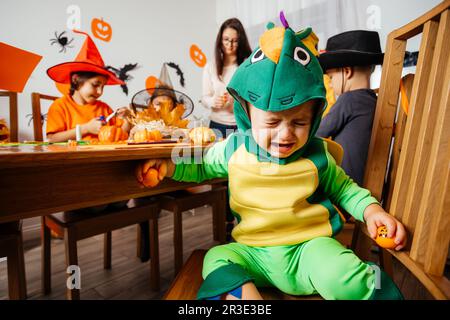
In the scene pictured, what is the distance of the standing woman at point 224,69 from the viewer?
197cm

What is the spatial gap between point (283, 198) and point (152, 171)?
12.8 inches

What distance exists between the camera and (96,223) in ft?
3.50

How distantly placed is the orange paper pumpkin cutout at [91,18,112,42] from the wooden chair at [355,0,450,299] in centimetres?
243

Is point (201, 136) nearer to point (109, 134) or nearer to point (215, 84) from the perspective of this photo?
point (109, 134)

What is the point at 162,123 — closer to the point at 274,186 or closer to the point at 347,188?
the point at 274,186

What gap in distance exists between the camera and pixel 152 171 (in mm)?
631

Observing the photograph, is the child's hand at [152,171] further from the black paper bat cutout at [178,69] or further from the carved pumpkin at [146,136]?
the black paper bat cutout at [178,69]

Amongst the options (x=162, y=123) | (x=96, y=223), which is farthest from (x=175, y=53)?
(x=96, y=223)

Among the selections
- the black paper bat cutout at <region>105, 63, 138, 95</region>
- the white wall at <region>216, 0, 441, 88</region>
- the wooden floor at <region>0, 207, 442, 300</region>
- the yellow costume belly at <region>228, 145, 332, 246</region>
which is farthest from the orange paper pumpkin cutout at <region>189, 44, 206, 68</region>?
the yellow costume belly at <region>228, 145, 332, 246</region>

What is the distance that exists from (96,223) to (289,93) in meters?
0.92

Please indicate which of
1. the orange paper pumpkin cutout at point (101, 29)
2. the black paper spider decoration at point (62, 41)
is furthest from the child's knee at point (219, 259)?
the orange paper pumpkin cutout at point (101, 29)

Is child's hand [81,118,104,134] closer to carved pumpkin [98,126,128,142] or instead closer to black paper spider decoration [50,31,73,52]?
carved pumpkin [98,126,128,142]

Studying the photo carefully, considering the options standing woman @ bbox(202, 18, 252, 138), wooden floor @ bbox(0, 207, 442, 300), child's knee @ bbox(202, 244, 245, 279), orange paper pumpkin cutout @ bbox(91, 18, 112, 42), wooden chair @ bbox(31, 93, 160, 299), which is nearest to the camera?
child's knee @ bbox(202, 244, 245, 279)

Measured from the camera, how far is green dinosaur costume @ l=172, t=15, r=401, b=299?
54cm
